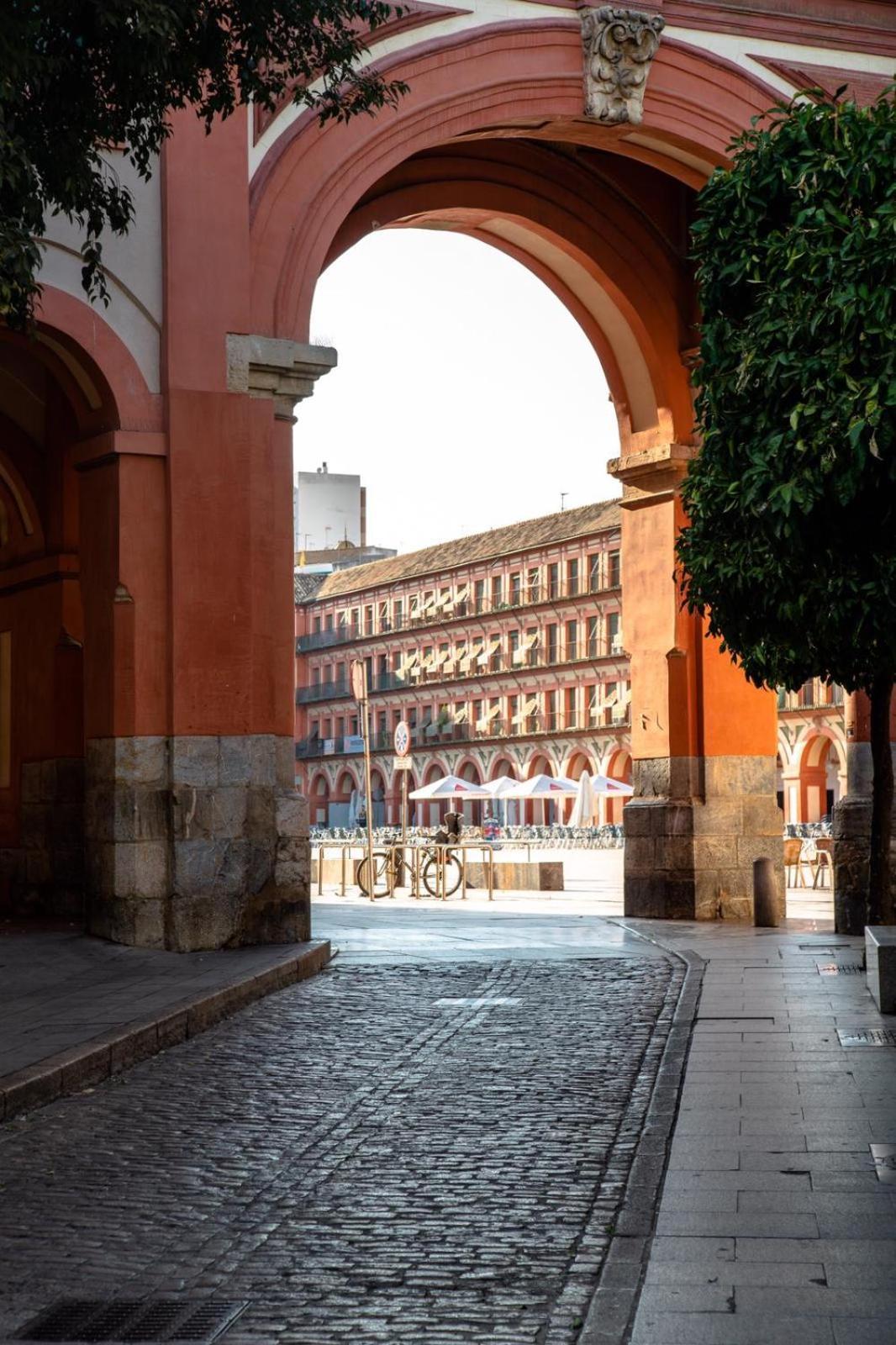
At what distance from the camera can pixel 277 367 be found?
14.7 m

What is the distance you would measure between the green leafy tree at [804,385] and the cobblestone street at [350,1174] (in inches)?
106

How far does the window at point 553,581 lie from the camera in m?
77.8

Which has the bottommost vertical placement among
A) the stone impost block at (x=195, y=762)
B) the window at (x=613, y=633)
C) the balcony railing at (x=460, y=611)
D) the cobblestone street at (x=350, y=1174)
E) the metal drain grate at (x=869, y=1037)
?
the cobblestone street at (x=350, y=1174)

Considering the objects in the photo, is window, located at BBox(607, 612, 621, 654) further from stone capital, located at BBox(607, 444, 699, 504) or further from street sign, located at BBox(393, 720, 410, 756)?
stone capital, located at BBox(607, 444, 699, 504)

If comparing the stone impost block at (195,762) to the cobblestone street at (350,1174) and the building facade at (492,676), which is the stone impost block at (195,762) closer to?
the cobblestone street at (350,1174)

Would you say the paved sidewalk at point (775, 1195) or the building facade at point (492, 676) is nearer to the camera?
the paved sidewalk at point (775, 1195)

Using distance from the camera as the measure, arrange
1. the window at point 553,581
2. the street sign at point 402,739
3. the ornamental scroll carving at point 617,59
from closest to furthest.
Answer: the ornamental scroll carving at point 617,59, the street sign at point 402,739, the window at point 553,581

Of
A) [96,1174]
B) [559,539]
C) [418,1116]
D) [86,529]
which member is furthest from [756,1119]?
[559,539]

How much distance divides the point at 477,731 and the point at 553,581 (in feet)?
30.4

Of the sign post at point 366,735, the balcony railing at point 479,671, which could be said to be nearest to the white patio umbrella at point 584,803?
the balcony railing at point 479,671

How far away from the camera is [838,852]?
17438 mm

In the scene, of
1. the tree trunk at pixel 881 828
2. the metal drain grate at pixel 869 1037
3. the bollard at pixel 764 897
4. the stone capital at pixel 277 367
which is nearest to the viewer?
the metal drain grate at pixel 869 1037

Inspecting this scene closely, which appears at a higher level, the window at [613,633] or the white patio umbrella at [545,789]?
the window at [613,633]

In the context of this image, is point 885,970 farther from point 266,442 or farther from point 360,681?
point 360,681
